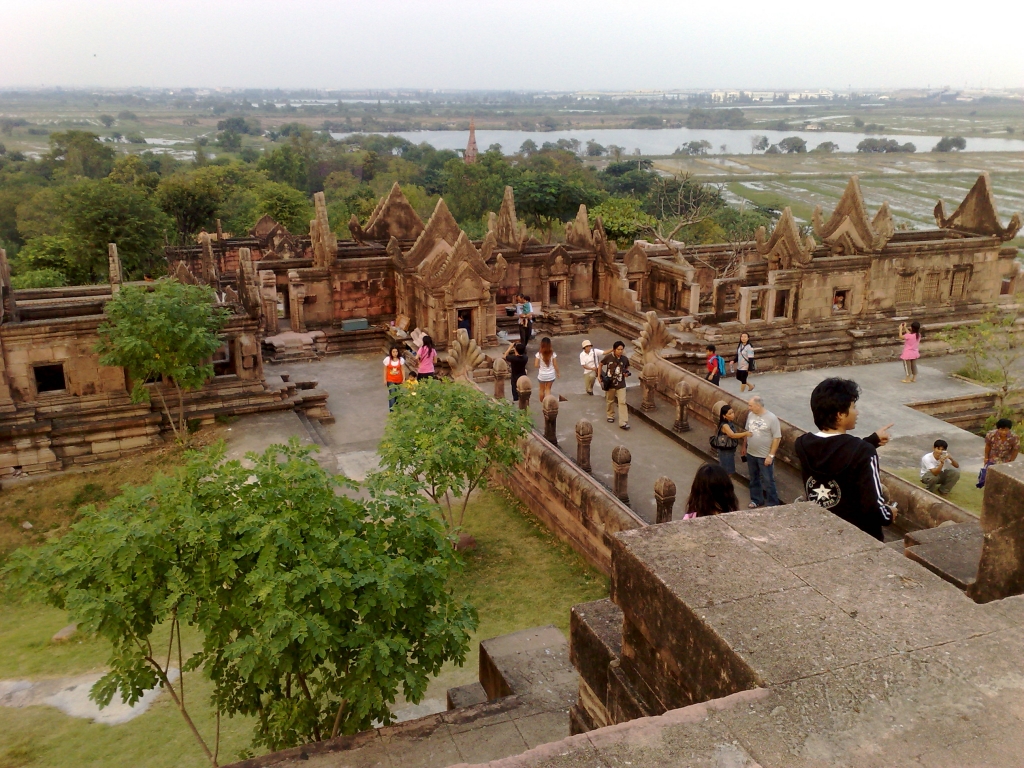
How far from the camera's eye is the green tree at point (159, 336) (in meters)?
16.8

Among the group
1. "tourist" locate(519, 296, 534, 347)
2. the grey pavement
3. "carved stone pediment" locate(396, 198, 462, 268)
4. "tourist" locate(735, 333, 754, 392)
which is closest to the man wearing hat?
"tourist" locate(519, 296, 534, 347)

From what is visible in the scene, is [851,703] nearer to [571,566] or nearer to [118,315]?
[571,566]

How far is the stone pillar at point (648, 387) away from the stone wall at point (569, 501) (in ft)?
10.5

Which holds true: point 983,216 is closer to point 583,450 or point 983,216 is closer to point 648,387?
point 648,387

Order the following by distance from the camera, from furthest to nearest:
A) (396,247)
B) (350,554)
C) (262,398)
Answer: (396,247)
(262,398)
(350,554)

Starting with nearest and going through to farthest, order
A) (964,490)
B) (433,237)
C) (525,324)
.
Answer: (964,490) < (525,324) < (433,237)

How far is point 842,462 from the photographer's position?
6121 millimetres

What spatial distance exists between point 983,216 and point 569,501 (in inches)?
893

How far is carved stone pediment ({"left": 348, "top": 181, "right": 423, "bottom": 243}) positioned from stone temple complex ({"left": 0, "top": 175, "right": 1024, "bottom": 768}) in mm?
95

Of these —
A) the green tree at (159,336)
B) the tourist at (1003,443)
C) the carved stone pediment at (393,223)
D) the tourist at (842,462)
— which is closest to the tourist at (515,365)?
the green tree at (159,336)

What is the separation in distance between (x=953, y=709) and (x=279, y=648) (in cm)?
436

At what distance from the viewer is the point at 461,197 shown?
79.6m

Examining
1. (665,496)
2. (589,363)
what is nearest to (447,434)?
(665,496)

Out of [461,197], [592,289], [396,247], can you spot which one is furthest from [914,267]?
[461,197]
